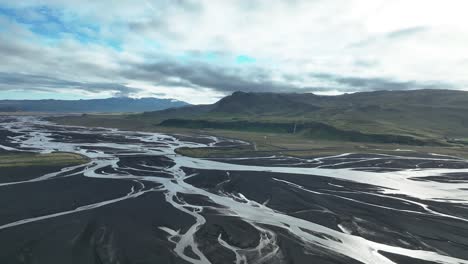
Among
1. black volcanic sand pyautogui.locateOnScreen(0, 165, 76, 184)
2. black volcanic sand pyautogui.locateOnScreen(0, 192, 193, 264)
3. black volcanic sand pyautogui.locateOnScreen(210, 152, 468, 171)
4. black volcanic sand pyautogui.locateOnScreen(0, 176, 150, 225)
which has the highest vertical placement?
black volcanic sand pyautogui.locateOnScreen(210, 152, 468, 171)

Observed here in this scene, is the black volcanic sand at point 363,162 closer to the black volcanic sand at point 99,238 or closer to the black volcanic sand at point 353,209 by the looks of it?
the black volcanic sand at point 353,209

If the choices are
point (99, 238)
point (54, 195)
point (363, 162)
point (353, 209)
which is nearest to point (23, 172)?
point (54, 195)

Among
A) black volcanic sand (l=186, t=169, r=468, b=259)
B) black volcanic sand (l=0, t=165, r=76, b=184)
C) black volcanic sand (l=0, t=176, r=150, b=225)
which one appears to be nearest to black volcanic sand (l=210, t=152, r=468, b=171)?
black volcanic sand (l=186, t=169, r=468, b=259)

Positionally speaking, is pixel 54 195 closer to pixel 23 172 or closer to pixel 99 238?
pixel 99 238

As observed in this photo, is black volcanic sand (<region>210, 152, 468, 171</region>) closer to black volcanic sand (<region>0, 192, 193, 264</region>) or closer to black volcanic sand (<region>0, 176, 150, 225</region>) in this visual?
black volcanic sand (<region>0, 176, 150, 225</region>)

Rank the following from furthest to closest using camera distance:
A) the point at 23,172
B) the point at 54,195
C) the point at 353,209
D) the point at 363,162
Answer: the point at 363,162, the point at 23,172, the point at 54,195, the point at 353,209

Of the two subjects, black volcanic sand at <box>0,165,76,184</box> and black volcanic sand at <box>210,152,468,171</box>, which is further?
black volcanic sand at <box>210,152,468,171</box>

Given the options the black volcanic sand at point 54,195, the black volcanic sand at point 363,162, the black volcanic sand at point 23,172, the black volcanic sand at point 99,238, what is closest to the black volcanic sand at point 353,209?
the black volcanic sand at point 54,195
